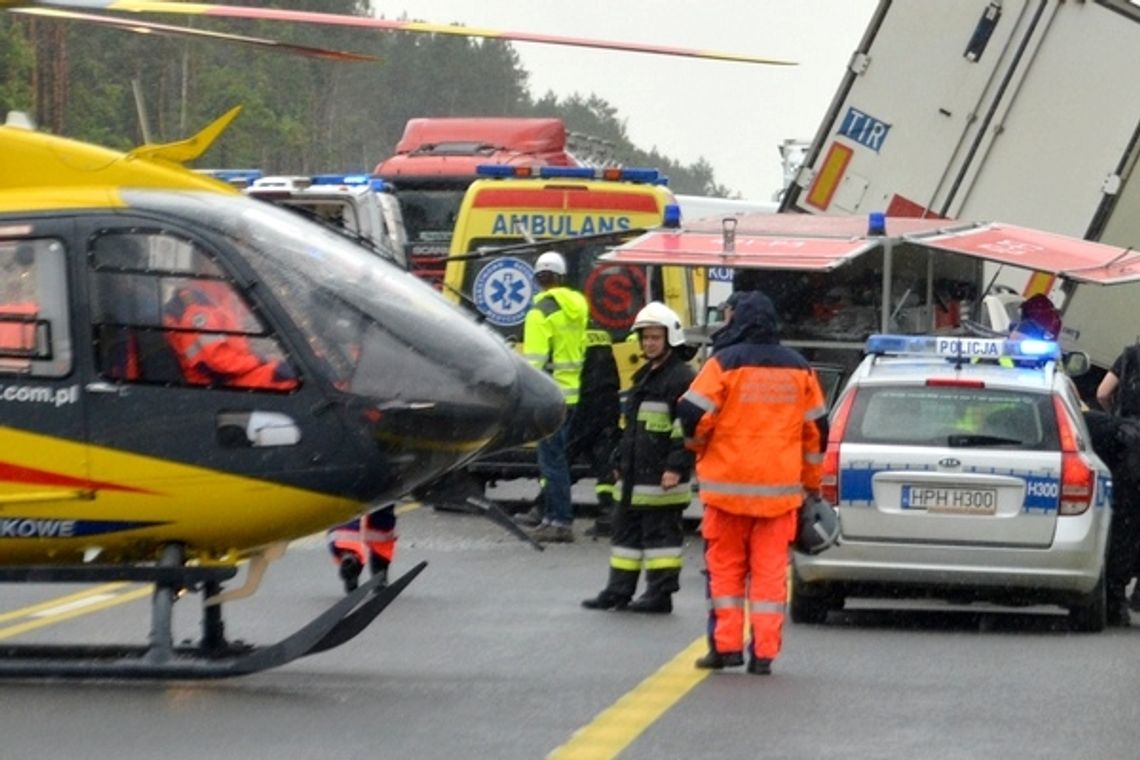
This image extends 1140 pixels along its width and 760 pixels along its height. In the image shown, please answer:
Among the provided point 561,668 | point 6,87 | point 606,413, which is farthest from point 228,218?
point 6,87

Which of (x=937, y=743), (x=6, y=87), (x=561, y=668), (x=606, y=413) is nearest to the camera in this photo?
(x=937, y=743)

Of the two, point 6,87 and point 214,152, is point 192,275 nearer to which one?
point 6,87

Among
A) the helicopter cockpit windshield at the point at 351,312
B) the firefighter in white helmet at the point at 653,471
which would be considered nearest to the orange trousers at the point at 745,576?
the helicopter cockpit windshield at the point at 351,312

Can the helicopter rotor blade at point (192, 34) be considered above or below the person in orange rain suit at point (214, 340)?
above

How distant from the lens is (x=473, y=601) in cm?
1541

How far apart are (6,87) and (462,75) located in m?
68.4

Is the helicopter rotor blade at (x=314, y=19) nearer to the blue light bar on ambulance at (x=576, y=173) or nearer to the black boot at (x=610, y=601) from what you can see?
the black boot at (x=610, y=601)

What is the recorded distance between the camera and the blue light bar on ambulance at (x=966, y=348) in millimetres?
14797

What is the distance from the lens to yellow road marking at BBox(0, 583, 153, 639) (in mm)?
13969

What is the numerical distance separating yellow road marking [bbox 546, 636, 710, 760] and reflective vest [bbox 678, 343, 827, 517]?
763 millimetres

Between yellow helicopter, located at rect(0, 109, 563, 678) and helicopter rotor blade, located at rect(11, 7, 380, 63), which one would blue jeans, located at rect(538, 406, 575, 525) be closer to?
yellow helicopter, located at rect(0, 109, 563, 678)

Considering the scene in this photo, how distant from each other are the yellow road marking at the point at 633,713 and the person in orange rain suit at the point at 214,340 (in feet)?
6.10

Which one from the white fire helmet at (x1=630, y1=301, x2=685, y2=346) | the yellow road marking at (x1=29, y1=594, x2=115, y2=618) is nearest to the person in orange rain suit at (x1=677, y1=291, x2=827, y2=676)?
the white fire helmet at (x1=630, y1=301, x2=685, y2=346)

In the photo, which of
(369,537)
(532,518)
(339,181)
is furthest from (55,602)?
(339,181)
